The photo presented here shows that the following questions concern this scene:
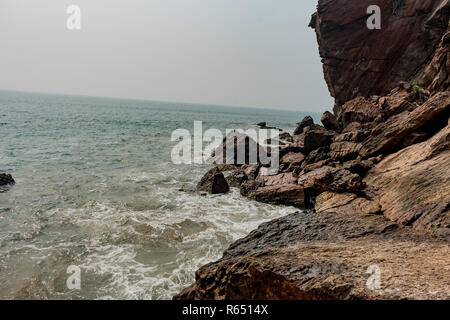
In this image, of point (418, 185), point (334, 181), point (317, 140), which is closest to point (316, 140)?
point (317, 140)

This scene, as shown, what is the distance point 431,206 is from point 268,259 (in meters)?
5.70

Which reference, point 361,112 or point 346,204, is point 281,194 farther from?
point 361,112

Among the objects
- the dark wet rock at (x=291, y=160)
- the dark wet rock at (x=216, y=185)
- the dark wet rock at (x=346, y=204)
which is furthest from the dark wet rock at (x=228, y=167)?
the dark wet rock at (x=346, y=204)

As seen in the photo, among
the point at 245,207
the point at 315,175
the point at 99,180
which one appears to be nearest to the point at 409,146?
the point at 315,175

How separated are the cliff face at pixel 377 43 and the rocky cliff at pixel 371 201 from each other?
111 millimetres

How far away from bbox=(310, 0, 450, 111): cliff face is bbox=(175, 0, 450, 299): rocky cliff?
0.11 m

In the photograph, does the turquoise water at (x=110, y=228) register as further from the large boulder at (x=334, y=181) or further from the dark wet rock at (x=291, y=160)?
the dark wet rock at (x=291, y=160)

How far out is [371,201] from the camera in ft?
33.2

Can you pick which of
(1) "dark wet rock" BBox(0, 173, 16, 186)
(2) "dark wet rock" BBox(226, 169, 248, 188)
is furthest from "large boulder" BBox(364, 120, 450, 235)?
(1) "dark wet rock" BBox(0, 173, 16, 186)

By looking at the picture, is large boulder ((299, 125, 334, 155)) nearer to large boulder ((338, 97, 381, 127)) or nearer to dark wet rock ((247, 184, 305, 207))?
large boulder ((338, 97, 381, 127))

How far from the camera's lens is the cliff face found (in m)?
23.4

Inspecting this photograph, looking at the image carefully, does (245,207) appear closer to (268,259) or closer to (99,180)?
(268,259)

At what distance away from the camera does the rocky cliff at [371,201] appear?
471cm
